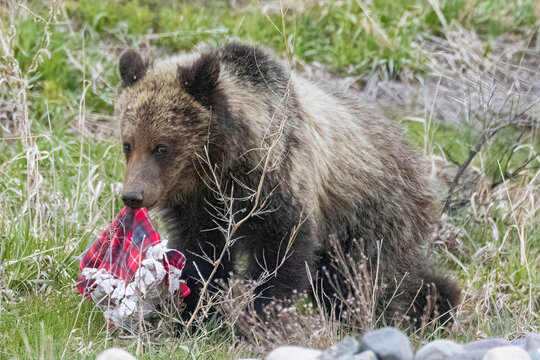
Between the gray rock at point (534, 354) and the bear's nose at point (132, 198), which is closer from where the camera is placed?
the gray rock at point (534, 354)

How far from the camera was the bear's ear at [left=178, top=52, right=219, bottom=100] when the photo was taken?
477 cm

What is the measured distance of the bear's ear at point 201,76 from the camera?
15.6 ft

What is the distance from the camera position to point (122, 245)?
16.9ft

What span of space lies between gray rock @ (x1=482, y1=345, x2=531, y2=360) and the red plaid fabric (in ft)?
7.28

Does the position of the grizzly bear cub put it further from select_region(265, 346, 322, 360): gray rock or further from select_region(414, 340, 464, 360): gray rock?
select_region(414, 340, 464, 360): gray rock

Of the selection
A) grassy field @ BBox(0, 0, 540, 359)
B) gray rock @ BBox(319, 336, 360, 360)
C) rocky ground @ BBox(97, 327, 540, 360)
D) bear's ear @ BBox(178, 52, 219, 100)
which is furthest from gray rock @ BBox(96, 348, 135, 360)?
bear's ear @ BBox(178, 52, 219, 100)

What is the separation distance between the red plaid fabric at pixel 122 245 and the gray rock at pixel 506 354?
87.3 inches

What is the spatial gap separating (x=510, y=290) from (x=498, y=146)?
6.74 feet

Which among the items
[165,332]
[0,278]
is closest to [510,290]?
[165,332]

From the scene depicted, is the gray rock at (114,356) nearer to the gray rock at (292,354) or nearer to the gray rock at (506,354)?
the gray rock at (292,354)

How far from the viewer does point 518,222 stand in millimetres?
6555

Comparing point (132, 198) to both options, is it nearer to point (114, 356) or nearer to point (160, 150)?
point (160, 150)

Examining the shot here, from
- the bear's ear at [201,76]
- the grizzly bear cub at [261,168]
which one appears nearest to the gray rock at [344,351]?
the grizzly bear cub at [261,168]

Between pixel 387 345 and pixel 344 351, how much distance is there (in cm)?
17
